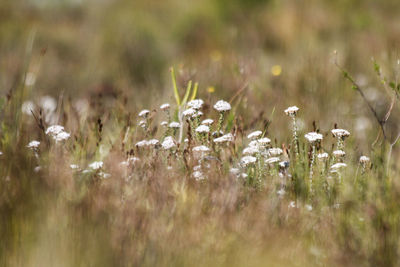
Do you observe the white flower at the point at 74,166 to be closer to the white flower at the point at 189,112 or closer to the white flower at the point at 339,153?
the white flower at the point at 189,112

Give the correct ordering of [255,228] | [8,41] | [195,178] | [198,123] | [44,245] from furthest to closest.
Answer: [8,41] < [198,123] < [195,178] < [255,228] < [44,245]

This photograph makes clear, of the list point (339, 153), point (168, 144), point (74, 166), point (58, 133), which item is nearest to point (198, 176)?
point (168, 144)

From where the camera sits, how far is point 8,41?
31.9 feet

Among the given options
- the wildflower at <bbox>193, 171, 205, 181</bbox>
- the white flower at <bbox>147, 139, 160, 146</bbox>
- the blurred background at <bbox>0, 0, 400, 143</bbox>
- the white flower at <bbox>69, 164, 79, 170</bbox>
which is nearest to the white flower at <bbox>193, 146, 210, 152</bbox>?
the wildflower at <bbox>193, 171, 205, 181</bbox>

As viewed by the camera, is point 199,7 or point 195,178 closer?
point 195,178

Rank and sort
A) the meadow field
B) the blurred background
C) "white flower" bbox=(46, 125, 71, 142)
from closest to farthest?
the meadow field < "white flower" bbox=(46, 125, 71, 142) < the blurred background

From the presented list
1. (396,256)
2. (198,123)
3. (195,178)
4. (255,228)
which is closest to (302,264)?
(255,228)

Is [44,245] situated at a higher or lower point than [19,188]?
lower

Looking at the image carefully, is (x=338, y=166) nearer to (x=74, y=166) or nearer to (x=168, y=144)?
(x=168, y=144)

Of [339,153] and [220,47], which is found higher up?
[220,47]

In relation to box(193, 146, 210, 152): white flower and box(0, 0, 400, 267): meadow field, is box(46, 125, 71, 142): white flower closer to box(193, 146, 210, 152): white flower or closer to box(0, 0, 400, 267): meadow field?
box(0, 0, 400, 267): meadow field

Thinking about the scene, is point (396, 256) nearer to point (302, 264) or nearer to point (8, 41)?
point (302, 264)

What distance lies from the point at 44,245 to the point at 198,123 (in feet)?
3.86

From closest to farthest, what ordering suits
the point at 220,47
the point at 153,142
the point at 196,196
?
the point at 196,196, the point at 153,142, the point at 220,47
